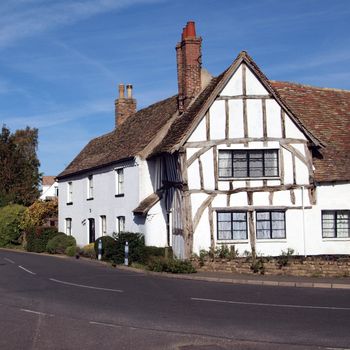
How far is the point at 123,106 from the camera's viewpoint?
41156 millimetres

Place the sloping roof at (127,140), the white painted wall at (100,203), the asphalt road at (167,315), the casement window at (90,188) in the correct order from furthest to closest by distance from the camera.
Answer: the casement window at (90,188) < the sloping roof at (127,140) < the white painted wall at (100,203) < the asphalt road at (167,315)

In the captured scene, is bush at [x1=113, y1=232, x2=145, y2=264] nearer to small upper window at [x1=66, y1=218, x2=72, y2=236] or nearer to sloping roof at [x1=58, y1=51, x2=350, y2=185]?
sloping roof at [x1=58, y1=51, x2=350, y2=185]

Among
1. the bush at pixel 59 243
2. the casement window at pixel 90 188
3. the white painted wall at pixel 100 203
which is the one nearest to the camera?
the white painted wall at pixel 100 203

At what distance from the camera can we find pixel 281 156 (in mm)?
25438

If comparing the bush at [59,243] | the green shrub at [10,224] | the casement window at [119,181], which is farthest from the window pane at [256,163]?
the green shrub at [10,224]

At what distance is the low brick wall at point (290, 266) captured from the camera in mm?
21625

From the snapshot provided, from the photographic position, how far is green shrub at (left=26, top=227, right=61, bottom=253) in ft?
130

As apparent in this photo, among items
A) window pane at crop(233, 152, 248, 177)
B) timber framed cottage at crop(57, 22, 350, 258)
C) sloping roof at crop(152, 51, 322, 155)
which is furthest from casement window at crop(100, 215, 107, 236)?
window pane at crop(233, 152, 248, 177)

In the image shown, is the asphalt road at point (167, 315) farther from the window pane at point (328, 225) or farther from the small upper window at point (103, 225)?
the small upper window at point (103, 225)

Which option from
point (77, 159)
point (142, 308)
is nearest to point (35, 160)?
point (77, 159)

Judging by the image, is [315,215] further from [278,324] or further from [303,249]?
[278,324]

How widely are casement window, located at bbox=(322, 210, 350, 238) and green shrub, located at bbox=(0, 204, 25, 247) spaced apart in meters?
27.5

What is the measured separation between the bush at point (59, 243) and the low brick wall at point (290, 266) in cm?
1625

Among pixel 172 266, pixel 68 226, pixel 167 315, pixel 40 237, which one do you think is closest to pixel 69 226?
pixel 68 226
